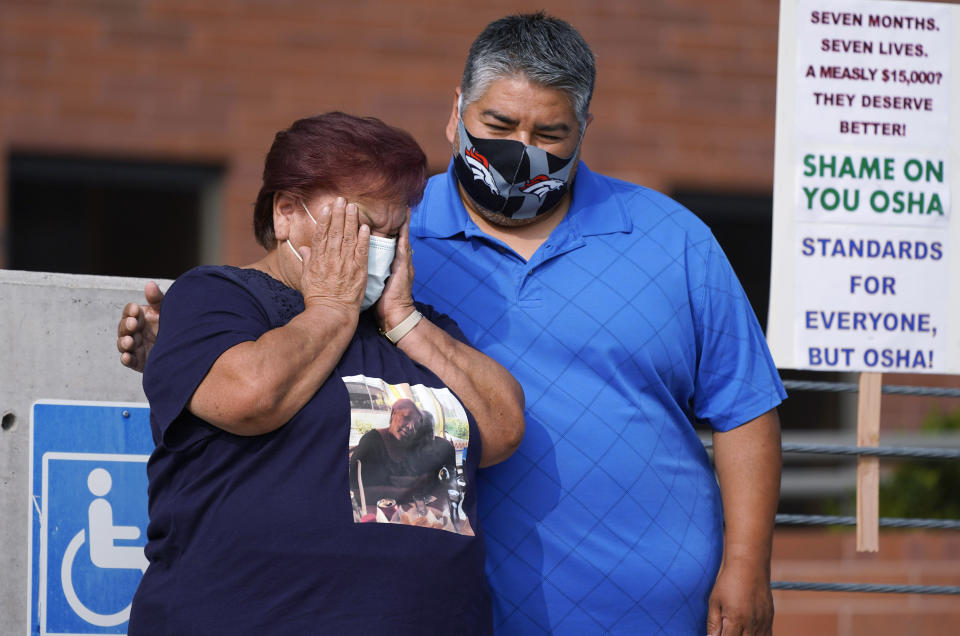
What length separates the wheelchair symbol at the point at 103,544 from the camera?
269cm

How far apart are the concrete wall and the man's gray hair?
83 centimetres

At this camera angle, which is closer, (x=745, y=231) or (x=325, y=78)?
(x=325, y=78)

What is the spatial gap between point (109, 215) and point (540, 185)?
4.56 meters

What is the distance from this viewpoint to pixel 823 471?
7438mm

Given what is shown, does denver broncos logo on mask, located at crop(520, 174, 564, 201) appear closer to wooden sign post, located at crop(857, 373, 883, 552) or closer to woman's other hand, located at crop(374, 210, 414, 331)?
woman's other hand, located at crop(374, 210, 414, 331)

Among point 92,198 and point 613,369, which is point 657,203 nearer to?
point 613,369

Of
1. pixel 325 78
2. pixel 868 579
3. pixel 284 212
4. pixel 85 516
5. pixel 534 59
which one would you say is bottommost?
pixel 868 579

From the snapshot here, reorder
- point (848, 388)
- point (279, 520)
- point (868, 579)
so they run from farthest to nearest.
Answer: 1. point (868, 579)
2. point (848, 388)
3. point (279, 520)

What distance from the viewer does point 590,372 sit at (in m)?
2.51

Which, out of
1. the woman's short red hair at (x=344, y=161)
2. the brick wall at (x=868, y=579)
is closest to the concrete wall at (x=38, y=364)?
the woman's short red hair at (x=344, y=161)

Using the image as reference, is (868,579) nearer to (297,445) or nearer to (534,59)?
(534,59)

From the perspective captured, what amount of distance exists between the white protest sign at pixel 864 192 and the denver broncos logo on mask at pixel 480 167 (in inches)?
43.8

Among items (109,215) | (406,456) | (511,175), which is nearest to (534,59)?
(511,175)

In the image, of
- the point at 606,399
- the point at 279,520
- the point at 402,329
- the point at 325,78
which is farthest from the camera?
the point at 325,78
